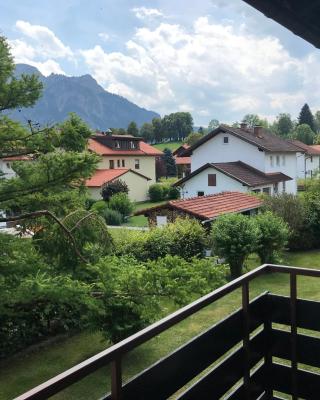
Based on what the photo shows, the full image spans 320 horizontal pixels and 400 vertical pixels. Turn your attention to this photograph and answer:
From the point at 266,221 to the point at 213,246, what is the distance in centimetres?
228

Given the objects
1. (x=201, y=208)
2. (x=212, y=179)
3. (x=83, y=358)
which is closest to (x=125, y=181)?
(x=212, y=179)

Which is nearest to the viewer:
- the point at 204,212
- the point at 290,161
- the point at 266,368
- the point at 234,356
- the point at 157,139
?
the point at 234,356

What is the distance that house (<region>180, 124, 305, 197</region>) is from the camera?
28.8m

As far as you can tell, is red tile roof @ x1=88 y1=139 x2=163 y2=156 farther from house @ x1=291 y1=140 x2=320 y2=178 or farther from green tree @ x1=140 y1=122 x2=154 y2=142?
green tree @ x1=140 y1=122 x2=154 y2=142

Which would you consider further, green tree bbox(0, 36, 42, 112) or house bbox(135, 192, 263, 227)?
house bbox(135, 192, 263, 227)

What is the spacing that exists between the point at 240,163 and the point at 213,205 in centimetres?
1539

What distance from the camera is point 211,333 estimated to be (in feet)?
8.09

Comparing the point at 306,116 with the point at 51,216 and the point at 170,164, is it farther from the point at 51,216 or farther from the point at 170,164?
the point at 51,216

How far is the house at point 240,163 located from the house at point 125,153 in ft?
33.8

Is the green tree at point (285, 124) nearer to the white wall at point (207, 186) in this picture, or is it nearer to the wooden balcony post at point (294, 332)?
the white wall at point (207, 186)

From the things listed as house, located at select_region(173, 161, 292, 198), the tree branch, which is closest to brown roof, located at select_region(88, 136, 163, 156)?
house, located at select_region(173, 161, 292, 198)

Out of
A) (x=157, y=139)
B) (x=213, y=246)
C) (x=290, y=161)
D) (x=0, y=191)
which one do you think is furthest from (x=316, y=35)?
(x=157, y=139)

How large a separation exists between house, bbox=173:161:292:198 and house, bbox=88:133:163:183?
41.4 feet

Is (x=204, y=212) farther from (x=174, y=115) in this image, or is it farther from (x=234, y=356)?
(x=174, y=115)
